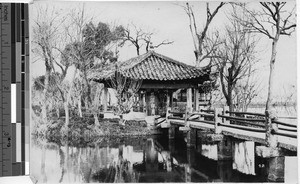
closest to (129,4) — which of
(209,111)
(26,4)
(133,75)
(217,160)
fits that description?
(133,75)

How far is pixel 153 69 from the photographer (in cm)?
402

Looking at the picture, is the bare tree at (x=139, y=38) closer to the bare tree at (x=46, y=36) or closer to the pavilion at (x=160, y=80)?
the pavilion at (x=160, y=80)

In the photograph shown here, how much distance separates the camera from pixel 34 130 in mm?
3650

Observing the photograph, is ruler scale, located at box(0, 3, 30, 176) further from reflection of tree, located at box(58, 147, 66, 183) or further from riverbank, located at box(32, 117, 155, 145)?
reflection of tree, located at box(58, 147, 66, 183)

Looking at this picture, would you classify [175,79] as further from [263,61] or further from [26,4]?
[26,4]

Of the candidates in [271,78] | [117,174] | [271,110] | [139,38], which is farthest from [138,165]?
[271,78]

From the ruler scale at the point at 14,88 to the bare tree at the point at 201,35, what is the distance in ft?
5.75

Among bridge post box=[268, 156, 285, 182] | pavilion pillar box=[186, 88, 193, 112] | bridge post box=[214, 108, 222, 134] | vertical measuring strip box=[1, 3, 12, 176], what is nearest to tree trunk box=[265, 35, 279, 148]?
bridge post box=[268, 156, 285, 182]

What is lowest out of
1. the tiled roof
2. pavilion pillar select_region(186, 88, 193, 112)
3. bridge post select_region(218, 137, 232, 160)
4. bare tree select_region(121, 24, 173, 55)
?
bridge post select_region(218, 137, 232, 160)

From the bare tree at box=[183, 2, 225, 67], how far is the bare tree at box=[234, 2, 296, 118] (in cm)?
34

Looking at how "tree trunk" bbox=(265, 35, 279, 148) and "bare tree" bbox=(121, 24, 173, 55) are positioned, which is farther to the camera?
"bare tree" bbox=(121, 24, 173, 55)

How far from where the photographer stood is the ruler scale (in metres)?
3.50

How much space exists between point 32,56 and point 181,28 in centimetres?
163

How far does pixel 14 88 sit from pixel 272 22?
2823 mm
